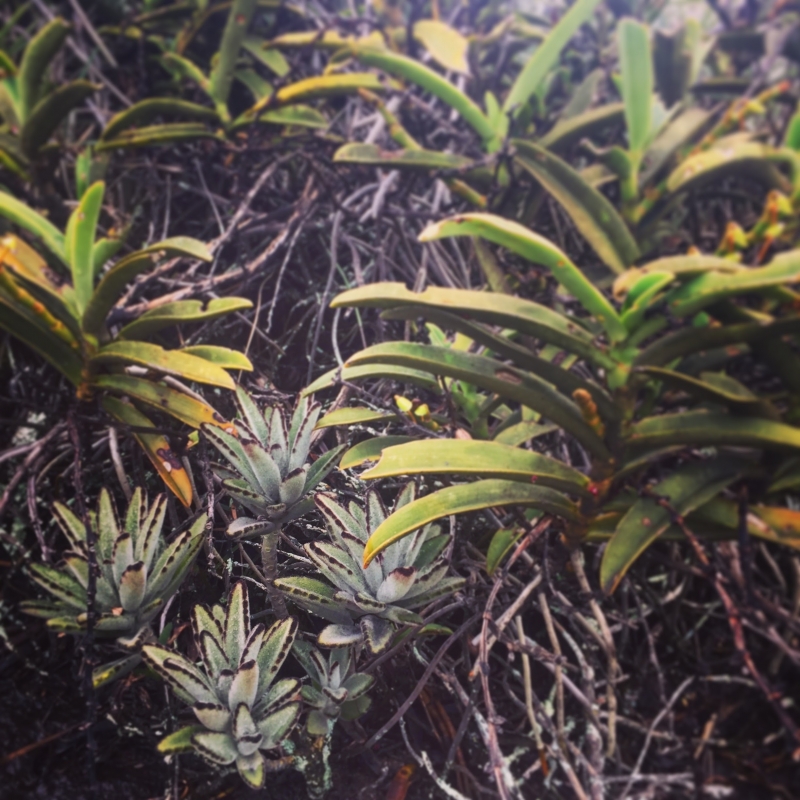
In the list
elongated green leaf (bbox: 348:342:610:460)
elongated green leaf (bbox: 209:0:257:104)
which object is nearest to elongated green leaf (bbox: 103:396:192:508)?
elongated green leaf (bbox: 348:342:610:460)

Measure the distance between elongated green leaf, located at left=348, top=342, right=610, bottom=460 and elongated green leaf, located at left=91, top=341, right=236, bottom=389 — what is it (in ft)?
0.50

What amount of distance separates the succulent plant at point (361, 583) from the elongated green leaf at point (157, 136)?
773mm

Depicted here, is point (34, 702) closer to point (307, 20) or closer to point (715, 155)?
point (715, 155)

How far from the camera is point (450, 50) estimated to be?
1095 millimetres

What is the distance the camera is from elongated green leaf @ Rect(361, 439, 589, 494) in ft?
1.65

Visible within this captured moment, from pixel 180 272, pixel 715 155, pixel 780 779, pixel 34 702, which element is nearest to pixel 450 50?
pixel 715 155

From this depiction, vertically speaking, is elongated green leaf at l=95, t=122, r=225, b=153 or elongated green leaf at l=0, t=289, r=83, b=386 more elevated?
elongated green leaf at l=95, t=122, r=225, b=153

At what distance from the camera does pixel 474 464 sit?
0.55 metres

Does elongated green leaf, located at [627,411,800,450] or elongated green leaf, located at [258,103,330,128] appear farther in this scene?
elongated green leaf, located at [258,103,330,128]

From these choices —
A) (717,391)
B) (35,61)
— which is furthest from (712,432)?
(35,61)

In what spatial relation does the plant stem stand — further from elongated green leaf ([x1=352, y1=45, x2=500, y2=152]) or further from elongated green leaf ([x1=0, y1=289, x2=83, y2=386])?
elongated green leaf ([x1=352, y1=45, x2=500, y2=152])

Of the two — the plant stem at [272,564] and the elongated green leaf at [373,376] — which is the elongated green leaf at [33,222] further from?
the plant stem at [272,564]

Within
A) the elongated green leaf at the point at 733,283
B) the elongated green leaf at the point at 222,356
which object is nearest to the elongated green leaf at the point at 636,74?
the elongated green leaf at the point at 733,283

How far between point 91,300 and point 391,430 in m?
0.40
